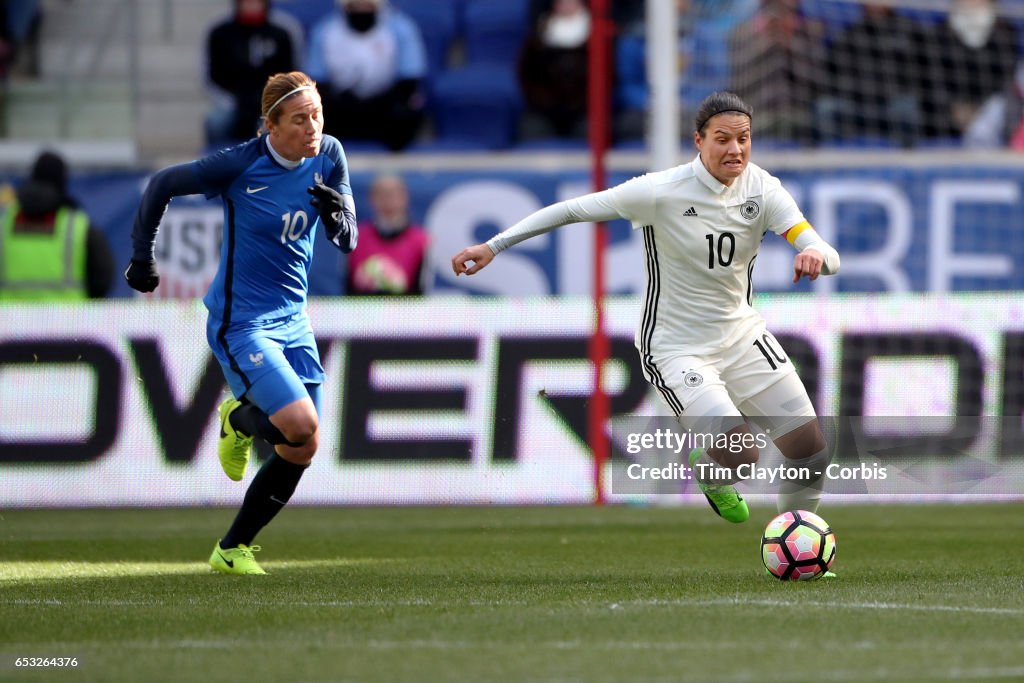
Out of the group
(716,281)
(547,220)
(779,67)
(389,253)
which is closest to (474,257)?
(547,220)

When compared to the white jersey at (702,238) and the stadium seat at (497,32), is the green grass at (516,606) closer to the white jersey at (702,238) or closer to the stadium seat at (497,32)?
the white jersey at (702,238)

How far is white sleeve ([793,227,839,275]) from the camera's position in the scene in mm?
7305

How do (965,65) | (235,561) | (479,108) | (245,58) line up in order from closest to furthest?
(235,561)
(245,58)
(965,65)
(479,108)

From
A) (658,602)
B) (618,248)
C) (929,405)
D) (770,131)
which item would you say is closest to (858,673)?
(658,602)

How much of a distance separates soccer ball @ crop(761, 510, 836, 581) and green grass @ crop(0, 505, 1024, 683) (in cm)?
10

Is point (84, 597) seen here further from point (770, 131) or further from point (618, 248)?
point (770, 131)

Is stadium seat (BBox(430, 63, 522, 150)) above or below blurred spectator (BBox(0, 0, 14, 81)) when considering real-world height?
below

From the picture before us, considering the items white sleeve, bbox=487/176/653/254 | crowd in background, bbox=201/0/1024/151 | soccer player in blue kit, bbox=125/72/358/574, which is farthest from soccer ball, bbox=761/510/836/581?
crowd in background, bbox=201/0/1024/151

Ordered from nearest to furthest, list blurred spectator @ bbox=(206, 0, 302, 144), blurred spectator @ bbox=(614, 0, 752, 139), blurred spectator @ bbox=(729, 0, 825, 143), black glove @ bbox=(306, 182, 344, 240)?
black glove @ bbox=(306, 182, 344, 240), blurred spectator @ bbox=(614, 0, 752, 139), blurred spectator @ bbox=(729, 0, 825, 143), blurred spectator @ bbox=(206, 0, 302, 144)

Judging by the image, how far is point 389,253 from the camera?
13727 millimetres

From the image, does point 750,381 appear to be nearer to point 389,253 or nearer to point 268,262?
point 268,262

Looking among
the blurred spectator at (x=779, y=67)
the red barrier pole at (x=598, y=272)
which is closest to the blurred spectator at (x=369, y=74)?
the blurred spectator at (x=779, y=67)

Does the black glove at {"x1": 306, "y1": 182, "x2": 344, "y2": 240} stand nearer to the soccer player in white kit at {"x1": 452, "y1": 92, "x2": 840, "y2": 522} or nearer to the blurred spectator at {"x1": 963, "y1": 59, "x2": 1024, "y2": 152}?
the soccer player in white kit at {"x1": 452, "y1": 92, "x2": 840, "y2": 522}

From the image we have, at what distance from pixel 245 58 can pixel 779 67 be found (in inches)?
194
